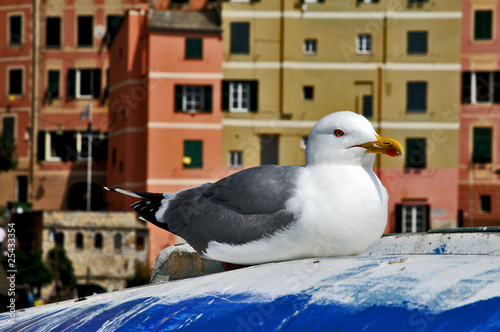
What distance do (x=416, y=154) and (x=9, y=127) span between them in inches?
755

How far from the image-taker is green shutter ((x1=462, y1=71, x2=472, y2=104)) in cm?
3856

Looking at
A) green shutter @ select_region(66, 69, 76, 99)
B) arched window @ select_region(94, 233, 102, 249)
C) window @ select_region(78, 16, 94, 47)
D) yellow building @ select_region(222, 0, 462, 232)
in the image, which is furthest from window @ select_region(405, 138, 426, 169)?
green shutter @ select_region(66, 69, 76, 99)

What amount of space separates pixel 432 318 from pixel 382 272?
552 mm

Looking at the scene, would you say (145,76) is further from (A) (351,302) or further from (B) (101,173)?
(A) (351,302)

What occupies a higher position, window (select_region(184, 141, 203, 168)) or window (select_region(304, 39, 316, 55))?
window (select_region(304, 39, 316, 55))

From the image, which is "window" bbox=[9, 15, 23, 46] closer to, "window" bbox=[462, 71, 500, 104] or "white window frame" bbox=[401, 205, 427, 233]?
"white window frame" bbox=[401, 205, 427, 233]

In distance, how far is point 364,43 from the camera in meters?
37.4

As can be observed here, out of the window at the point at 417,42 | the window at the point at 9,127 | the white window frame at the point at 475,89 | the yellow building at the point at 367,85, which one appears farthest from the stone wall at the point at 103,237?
the white window frame at the point at 475,89

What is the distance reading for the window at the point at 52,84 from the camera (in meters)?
42.7

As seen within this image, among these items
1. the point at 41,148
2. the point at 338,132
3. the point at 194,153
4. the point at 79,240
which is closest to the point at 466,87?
the point at 194,153

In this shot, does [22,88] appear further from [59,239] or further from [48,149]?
[59,239]

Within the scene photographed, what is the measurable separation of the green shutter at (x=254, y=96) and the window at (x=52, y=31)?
10.9 metres

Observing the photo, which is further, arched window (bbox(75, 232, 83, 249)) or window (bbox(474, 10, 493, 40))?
window (bbox(474, 10, 493, 40))

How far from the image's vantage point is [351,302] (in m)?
4.31
